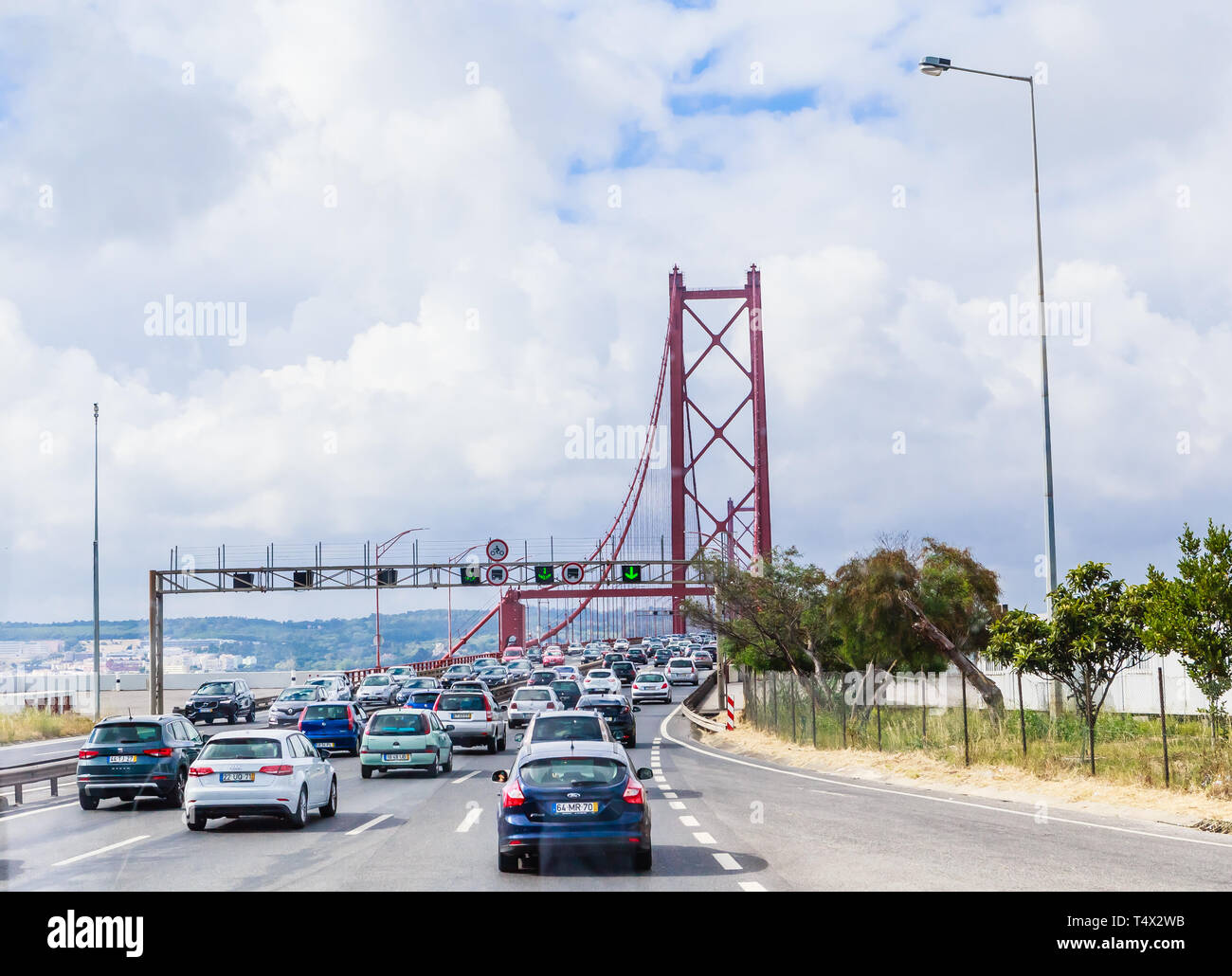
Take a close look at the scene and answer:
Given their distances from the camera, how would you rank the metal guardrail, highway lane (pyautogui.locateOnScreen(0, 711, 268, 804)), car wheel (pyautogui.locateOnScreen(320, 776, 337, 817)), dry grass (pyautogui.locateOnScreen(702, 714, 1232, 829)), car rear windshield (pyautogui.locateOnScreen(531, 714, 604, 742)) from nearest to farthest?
car rear windshield (pyautogui.locateOnScreen(531, 714, 604, 742)) → dry grass (pyautogui.locateOnScreen(702, 714, 1232, 829)) → car wheel (pyautogui.locateOnScreen(320, 776, 337, 817)) → the metal guardrail → highway lane (pyautogui.locateOnScreen(0, 711, 268, 804))

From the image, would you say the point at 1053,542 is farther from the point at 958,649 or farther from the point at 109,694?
the point at 109,694

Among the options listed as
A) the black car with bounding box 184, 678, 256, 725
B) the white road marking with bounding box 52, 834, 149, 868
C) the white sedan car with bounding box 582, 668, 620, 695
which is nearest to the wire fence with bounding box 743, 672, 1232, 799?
the white sedan car with bounding box 582, 668, 620, 695

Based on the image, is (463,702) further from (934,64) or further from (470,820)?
(934,64)

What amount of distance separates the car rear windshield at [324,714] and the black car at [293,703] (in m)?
9.15

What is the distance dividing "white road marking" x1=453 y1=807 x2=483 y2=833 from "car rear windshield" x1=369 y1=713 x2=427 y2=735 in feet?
27.4

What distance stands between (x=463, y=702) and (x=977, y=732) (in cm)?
1356

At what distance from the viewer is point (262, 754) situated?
62.1 feet

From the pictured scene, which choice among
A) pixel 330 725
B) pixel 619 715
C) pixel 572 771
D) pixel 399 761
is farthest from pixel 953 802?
pixel 330 725

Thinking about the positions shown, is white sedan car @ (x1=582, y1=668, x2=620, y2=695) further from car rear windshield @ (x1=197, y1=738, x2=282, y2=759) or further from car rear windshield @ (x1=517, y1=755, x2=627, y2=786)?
car rear windshield @ (x1=517, y1=755, x2=627, y2=786)

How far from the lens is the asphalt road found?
1300 cm

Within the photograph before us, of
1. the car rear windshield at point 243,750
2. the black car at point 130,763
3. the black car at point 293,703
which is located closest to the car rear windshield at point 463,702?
the black car at point 293,703

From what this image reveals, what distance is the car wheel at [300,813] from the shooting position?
18.7 metres

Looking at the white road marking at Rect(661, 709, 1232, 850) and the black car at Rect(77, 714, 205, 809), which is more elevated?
the black car at Rect(77, 714, 205, 809)

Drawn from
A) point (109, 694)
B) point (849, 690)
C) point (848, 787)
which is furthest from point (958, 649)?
point (109, 694)
